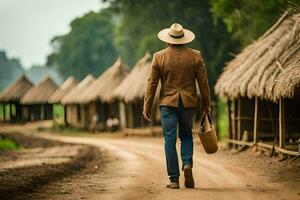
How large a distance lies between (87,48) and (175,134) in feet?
172

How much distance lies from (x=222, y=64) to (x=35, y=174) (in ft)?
86.7

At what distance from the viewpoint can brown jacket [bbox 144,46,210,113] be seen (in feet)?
23.7

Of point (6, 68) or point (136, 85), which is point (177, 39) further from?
point (6, 68)

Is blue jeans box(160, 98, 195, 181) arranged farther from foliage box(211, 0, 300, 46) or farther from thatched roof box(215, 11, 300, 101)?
foliage box(211, 0, 300, 46)

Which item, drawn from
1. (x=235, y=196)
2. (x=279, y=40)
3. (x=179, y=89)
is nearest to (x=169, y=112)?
(x=179, y=89)

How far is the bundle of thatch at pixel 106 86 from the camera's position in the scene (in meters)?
29.6

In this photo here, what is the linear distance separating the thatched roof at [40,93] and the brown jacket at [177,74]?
34.7 metres

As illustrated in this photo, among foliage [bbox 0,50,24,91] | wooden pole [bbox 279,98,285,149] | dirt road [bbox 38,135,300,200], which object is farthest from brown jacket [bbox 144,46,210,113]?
foliage [bbox 0,50,24,91]

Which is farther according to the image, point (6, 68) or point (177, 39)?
point (6, 68)

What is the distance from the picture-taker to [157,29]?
36.9 m

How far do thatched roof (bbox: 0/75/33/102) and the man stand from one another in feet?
122

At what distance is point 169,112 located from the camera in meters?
7.19

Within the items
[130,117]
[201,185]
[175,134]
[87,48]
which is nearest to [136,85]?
[130,117]

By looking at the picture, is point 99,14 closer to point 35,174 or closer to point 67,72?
point 67,72
